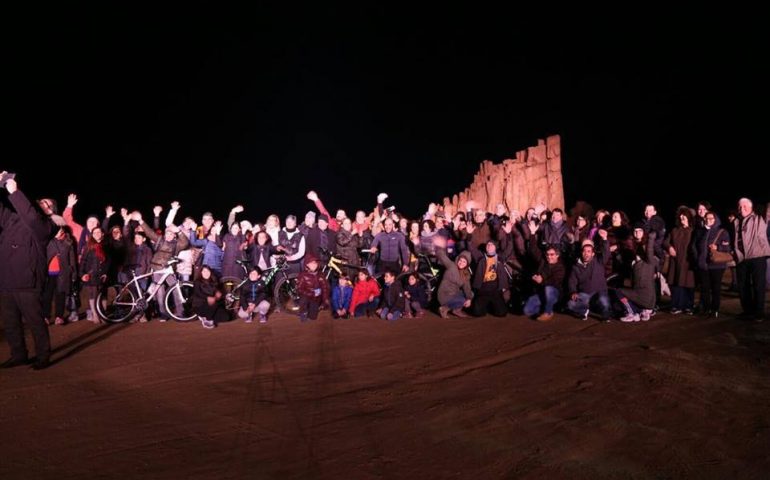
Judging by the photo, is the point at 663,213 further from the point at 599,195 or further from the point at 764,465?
the point at 764,465

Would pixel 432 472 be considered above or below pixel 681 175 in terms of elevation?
below

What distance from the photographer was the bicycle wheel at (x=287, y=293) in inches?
421

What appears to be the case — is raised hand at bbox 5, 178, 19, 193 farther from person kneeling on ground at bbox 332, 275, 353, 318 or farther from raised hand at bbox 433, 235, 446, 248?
raised hand at bbox 433, 235, 446, 248

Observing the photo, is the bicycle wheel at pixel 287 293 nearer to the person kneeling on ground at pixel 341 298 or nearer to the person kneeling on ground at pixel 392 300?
the person kneeling on ground at pixel 341 298

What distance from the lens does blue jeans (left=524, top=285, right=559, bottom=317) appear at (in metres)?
9.40

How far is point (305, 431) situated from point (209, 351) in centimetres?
355

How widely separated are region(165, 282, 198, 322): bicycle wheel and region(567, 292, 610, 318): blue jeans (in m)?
7.12

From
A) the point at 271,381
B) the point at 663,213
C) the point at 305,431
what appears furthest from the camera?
the point at 663,213

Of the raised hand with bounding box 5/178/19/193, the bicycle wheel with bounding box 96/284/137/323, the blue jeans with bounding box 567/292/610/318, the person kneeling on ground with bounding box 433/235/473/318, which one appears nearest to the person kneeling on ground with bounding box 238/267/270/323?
the bicycle wheel with bounding box 96/284/137/323

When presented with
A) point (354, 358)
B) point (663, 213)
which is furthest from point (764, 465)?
point (663, 213)

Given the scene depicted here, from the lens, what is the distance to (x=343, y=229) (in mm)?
11562

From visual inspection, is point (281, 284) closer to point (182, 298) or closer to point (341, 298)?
point (341, 298)

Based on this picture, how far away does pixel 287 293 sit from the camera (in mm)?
11008

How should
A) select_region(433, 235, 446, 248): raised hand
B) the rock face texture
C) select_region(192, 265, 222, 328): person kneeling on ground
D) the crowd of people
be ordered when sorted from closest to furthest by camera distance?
the crowd of people → select_region(192, 265, 222, 328): person kneeling on ground → select_region(433, 235, 446, 248): raised hand → the rock face texture
